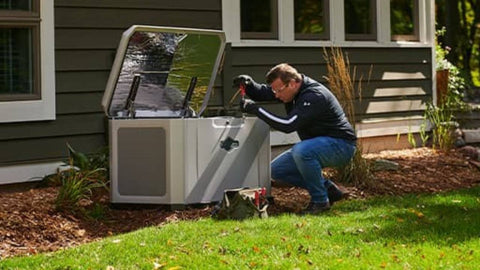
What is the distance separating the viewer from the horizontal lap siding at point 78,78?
7.82 meters

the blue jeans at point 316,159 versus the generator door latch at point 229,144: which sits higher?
the generator door latch at point 229,144

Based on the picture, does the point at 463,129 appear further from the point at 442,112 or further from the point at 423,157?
the point at 423,157

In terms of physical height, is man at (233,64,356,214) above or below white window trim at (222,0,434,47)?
below

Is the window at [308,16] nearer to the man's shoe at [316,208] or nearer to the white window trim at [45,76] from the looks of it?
the white window trim at [45,76]

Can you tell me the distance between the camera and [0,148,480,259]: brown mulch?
233 inches

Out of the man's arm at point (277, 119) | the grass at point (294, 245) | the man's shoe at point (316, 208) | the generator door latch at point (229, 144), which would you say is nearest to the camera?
the grass at point (294, 245)

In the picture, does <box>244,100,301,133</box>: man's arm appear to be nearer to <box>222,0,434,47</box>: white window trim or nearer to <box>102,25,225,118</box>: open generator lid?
<box>102,25,225,118</box>: open generator lid

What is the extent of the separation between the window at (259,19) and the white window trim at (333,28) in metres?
0.08

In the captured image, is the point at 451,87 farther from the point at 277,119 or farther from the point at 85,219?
the point at 85,219

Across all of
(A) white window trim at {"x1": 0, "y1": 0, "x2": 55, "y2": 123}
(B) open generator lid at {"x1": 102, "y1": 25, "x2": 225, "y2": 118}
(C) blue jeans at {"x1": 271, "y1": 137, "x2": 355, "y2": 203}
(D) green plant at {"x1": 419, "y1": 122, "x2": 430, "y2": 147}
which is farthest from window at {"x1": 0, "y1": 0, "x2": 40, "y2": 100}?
(D) green plant at {"x1": 419, "y1": 122, "x2": 430, "y2": 147}

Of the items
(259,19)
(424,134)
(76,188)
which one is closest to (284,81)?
(76,188)

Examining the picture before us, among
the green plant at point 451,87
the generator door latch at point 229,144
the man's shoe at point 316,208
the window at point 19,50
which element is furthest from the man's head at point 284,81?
the green plant at point 451,87

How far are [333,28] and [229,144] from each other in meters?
4.18

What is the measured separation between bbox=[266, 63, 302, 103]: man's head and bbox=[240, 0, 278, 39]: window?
309 centimetres
